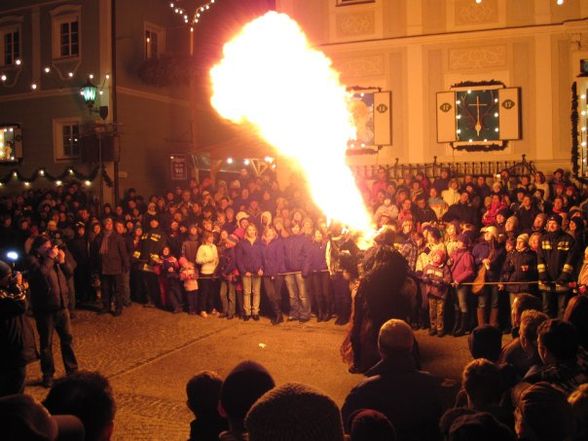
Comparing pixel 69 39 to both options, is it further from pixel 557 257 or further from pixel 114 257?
pixel 557 257

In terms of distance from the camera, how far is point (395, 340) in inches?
169

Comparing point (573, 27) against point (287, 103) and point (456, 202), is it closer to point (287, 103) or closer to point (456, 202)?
point (456, 202)

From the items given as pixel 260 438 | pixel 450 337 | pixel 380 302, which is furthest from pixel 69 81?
pixel 260 438

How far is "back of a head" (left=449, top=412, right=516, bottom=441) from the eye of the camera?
2.66 m

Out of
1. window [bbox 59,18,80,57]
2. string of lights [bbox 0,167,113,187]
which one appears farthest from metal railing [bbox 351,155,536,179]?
window [bbox 59,18,80,57]

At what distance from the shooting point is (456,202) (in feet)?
45.3

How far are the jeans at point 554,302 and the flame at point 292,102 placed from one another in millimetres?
4062

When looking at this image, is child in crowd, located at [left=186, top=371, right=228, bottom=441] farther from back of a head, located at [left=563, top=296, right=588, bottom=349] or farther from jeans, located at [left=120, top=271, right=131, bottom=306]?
jeans, located at [left=120, top=271, right=131, bottom=306]

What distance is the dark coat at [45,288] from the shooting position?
8.43 m

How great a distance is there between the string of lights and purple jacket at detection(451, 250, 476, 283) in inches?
535

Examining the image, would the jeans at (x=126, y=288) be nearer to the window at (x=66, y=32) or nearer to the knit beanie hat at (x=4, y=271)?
the knit beanie hat at (x=4, y=271)

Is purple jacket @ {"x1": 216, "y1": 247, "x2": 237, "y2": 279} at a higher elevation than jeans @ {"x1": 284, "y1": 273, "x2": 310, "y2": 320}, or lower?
higher

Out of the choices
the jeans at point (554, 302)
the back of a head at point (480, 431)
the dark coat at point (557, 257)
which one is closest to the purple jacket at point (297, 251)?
the dark coat at point (557, 257)

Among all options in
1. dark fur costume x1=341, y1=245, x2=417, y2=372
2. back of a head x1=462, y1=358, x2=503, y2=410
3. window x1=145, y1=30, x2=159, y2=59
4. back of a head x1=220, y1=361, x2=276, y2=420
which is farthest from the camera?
window x1=145, y1=30, x2=159, y2=59
